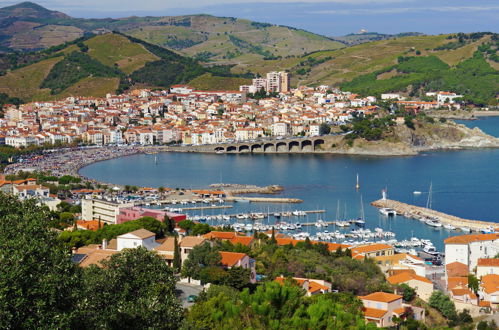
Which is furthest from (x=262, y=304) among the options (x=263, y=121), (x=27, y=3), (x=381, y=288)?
(x=27, y=3)

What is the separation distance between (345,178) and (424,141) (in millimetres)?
14128

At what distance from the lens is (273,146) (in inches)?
1827

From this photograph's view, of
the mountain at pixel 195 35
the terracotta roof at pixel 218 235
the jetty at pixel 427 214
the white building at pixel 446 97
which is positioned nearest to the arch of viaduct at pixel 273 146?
the jetty at pixel 427 214

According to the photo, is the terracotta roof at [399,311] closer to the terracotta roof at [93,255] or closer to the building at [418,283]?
the building at [418,283]

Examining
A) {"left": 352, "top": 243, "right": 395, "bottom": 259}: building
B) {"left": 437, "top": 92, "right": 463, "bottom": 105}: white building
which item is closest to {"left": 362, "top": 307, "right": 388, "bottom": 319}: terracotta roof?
{"left": 352, "top": 243, "right": 395, "bottom": 259}: building

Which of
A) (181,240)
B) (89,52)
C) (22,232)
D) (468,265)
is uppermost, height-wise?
(89,52)

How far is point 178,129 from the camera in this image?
165 feet

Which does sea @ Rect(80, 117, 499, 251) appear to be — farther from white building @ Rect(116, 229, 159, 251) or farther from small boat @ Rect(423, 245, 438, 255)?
white building @ Rect(116, 229, 159, 251)

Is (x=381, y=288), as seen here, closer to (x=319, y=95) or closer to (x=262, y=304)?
(x=262, y=304)

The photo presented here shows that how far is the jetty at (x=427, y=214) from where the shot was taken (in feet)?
80.5

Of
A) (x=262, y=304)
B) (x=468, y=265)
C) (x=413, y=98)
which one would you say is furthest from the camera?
(x=413, y=98)

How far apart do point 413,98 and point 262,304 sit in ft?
205

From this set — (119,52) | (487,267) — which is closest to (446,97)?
(119,52)

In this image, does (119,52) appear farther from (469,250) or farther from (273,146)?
(469,250)
